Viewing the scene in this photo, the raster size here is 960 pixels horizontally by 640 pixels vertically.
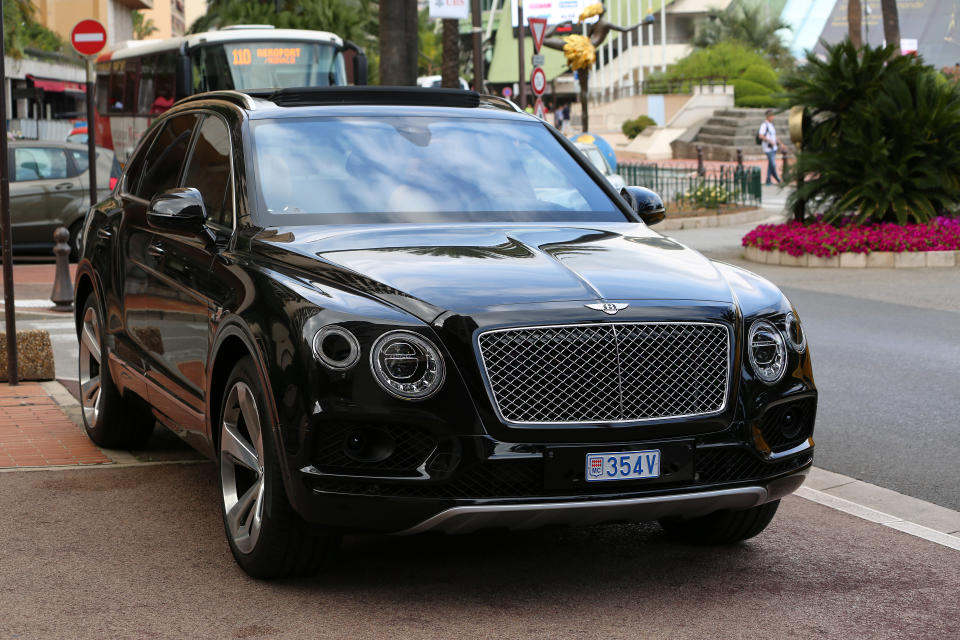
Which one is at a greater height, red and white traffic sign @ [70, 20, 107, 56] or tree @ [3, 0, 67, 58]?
tree @ [3, 0, 67, 58]

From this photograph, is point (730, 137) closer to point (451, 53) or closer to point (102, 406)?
point (451, 53)

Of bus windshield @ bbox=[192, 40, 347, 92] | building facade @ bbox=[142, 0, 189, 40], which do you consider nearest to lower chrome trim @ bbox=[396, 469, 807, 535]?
bus windshield @ bbox=[192, 40, 347, 92]

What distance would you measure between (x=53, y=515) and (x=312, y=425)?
2.08m

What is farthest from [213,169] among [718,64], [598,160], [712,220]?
[718,64]

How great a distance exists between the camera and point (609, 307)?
465cm

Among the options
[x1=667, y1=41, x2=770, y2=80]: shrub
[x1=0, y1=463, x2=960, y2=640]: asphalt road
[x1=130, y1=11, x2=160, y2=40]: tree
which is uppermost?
[x1=130, y1=11, x2=160, y2=40]: tree

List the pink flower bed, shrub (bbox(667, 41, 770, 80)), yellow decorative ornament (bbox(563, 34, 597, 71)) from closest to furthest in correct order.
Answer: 1. the pink flower bed
2. yellow decorative ornament (bbox(563, 34, 597, 71))
3. shrub (bbox(667, 41, 770, 80))

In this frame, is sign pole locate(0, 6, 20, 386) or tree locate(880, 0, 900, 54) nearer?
sign pole locate(0, 6, 20, 386)

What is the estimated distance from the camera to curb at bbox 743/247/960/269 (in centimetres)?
1794

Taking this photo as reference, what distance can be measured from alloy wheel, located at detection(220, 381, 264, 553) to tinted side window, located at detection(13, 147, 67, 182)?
15.0 meters

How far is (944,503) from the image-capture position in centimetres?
Answer: 648

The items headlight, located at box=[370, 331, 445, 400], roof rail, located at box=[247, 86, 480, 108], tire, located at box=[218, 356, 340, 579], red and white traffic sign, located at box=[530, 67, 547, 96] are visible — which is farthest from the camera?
red and white traffic sign, located at box=[530, 67, 547, 96]

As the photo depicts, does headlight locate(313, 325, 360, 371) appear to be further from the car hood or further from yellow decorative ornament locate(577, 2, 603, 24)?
yellow decorative ornament locate(577, 2, 603, 24)

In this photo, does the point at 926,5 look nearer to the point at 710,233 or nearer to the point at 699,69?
the point at 699,69
